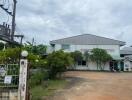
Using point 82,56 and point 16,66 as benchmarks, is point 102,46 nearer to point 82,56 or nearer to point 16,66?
point 82,56

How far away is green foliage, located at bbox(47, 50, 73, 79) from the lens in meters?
24.9

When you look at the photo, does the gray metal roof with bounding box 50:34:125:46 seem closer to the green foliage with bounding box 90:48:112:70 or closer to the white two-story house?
the white two-story house

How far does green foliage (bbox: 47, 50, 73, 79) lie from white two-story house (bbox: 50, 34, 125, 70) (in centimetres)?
1906

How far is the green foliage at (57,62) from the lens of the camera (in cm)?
2491

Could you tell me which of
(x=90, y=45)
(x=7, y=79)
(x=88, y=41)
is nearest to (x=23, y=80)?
(x=7, y=79)

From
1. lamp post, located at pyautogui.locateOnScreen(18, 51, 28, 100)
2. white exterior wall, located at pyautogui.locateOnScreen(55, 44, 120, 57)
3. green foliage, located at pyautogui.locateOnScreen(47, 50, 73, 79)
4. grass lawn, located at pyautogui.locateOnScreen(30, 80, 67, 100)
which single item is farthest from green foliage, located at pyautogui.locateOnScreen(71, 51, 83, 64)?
lamp post, located at pyautogui.locateOnScreen(18, 51, 28, 100)

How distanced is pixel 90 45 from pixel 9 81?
36036 millimetres

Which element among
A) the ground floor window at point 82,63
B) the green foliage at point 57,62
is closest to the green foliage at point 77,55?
the ground floor window at point 82,63

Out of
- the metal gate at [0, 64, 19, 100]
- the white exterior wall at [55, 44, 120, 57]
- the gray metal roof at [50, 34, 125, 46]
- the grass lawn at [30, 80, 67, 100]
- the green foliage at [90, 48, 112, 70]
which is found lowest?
the grass lawn at [30, 80, 67, 100]

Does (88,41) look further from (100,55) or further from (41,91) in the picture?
(41,91)

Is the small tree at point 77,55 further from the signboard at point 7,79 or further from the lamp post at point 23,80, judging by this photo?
the lamp post at point 23,80

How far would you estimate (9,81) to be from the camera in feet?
35.0

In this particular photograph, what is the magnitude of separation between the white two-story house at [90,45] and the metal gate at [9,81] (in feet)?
112

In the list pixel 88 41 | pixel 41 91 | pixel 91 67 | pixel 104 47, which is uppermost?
pixel 88 41
